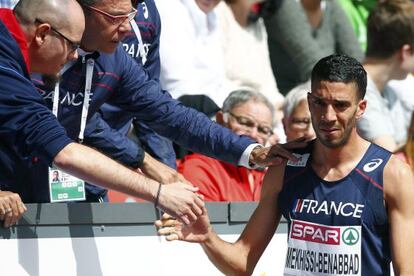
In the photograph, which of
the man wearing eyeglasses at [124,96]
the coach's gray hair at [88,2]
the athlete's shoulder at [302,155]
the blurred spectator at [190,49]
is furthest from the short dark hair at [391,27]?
the coach's gray hair at [88,2]

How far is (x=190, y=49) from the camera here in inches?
312

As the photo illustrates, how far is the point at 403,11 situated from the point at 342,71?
2847 millimetres

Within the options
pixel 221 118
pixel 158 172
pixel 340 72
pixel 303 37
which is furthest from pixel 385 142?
pixel 340 72

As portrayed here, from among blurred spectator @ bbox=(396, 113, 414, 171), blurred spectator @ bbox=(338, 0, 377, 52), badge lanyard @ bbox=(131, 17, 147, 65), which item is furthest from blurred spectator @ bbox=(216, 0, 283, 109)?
badge lanyard @ bbox=(131, 17, 147, 65)

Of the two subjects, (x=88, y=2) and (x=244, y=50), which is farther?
(x=244, y=50)

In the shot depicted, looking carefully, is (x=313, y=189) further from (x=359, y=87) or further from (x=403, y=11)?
(x=403, y=11)

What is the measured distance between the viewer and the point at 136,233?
5988mm

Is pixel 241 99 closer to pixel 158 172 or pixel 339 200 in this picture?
pixel 158 172

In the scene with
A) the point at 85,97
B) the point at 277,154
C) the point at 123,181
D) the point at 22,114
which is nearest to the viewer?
the point at 22,114

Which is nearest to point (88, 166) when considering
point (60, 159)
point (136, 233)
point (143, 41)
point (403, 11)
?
point (60, 159)

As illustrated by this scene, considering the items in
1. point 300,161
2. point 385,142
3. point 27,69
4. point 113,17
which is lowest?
point 385,142

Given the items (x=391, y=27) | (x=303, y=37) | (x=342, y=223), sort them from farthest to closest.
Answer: (x=303, y=37) < (x=391, y=27) < (x=342, y=223)

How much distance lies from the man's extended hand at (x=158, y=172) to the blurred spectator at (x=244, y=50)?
2.33 m

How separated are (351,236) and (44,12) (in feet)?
5.58
